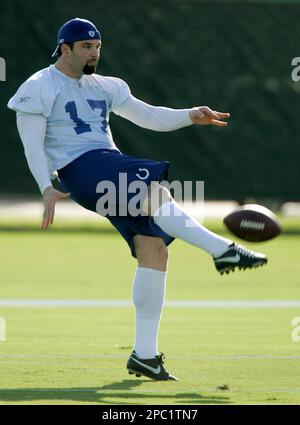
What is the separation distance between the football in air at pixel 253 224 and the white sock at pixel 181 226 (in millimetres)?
387

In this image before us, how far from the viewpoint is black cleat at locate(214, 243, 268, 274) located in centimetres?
536

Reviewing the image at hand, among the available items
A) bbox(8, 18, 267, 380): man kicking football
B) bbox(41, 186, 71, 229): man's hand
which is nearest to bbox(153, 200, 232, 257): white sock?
bbox(8, 18, 267, 380): man kicking football

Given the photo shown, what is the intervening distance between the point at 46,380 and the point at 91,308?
299 centimetres

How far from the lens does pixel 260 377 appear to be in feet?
18.9

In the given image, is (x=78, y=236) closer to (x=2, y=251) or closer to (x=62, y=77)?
(x=2, y=251)

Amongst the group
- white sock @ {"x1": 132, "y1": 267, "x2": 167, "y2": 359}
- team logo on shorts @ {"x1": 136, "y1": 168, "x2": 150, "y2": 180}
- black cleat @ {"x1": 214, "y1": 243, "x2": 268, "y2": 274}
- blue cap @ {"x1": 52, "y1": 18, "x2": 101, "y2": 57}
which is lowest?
white sock @ {"x1": 132, "y1": 267, "x2": 167, "y2": 359}

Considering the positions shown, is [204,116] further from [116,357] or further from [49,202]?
[116,357]

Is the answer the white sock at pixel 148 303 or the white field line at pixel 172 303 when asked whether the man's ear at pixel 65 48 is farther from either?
the white field line at pixel 172 303

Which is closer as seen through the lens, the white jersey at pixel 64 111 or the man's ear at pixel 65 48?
the white jersey at pixel 64 111

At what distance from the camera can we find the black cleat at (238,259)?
17.6 ft

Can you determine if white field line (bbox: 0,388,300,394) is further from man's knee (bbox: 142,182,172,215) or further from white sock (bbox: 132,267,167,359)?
man's knee (bbox: 142,182,172,215)

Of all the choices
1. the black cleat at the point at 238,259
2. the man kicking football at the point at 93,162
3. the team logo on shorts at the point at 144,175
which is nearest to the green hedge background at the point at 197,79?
the man kicking football at the point at 93,162

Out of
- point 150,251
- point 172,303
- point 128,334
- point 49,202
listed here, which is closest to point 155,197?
point 150,251

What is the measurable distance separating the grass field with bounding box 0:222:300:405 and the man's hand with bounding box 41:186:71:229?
75 cm
